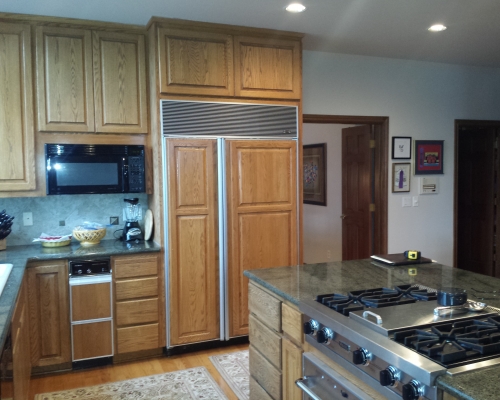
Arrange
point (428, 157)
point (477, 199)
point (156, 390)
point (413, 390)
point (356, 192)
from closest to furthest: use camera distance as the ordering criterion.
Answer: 1. point (413, 390)
2. point (156, 390)
3. point (428, 157)
4. point (356, 192)
5. point (477, 199)

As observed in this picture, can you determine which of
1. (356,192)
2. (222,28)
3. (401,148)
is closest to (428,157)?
(401,148)

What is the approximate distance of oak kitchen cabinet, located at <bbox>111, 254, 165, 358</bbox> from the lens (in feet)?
10.9

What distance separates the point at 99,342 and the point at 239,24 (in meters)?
2.54

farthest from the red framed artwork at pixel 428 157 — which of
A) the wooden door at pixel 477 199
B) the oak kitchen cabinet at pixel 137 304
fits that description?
the oak kitchen cabinet at pixel 137 304

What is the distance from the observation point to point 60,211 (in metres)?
3.71

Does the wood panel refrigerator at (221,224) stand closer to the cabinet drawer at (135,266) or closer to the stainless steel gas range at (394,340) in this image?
the cabinet drawer at (135,266)

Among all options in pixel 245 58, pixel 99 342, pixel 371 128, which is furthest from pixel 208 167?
pixel 371 128

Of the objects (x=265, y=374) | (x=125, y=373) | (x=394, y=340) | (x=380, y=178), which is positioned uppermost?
(x=380, y=178)

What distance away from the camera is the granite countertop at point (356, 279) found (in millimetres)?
2076

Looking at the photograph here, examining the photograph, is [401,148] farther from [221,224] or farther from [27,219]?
[27,219]

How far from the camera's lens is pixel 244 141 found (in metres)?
3.57

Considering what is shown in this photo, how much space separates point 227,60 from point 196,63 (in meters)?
0.25

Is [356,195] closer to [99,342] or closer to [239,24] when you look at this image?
[239,24]

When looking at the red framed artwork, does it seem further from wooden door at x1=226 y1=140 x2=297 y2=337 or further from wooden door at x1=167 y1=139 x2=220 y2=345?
wooden door at x1=167 y1=139 x2=220 y2=345
